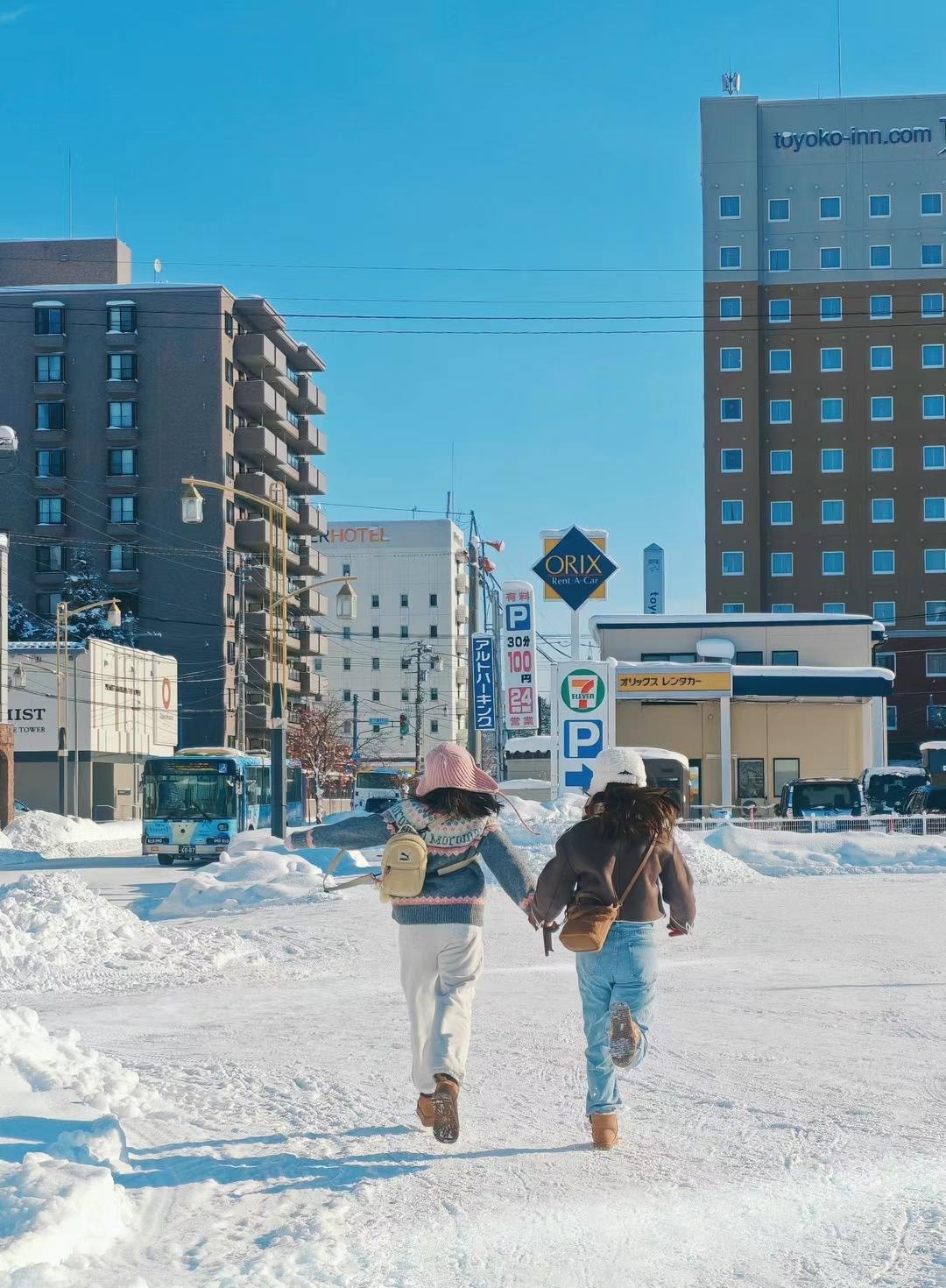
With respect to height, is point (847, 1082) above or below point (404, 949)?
below

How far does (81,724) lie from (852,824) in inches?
1719

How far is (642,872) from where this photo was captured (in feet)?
20.9

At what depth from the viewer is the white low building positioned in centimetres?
6575

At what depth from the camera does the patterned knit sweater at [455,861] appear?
658 centimetres

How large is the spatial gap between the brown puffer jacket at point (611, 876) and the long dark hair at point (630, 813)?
0.11ft

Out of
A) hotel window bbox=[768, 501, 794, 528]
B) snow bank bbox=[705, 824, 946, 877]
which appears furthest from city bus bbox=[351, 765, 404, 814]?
hotel window bbox=[768, 501, 794, 528]

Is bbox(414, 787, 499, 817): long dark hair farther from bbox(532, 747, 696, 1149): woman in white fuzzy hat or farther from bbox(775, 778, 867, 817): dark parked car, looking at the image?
bbox(775, 778, 867, 817): dark parked car

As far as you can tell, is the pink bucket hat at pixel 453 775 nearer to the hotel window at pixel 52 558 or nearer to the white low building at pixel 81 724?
the white low building at pixel 81 724

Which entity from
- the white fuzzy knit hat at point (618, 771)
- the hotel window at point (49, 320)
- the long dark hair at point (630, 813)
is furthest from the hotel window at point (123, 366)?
the long dark hair at point (630, 813)

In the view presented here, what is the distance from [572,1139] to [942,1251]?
197 centimetres

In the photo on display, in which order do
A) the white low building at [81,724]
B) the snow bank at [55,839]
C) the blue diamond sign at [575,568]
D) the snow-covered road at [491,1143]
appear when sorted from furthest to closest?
the white low building at [81,724] < the snow bank at [55,839] < the blue diamond sign at [575,568] < the snow-covered road at [491,1143]

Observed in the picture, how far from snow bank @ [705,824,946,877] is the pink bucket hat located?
63.2 ft

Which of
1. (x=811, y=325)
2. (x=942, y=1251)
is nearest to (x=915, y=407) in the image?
(x=811, y=325)

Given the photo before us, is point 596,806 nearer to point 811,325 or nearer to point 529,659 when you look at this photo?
point 529,659
